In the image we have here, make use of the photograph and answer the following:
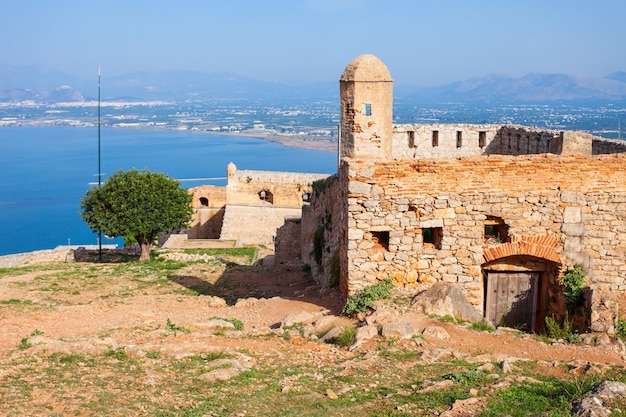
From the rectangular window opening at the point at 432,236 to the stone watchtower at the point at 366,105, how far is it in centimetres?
455

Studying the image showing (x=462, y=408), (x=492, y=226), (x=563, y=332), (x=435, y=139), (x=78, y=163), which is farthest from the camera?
(x=78, y=163)

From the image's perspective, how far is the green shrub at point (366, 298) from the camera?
36.7 ft

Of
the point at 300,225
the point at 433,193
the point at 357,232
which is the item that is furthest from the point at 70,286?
the point at 433,193

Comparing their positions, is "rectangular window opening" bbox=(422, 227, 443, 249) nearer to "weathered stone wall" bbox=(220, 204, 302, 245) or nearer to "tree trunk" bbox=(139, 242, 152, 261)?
"tree trunk" bbox=(139, 242, 152, 261)

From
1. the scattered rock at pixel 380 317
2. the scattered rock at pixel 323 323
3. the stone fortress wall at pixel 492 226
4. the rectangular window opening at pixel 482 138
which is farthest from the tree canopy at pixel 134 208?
the scattered rock at pixel 380 317

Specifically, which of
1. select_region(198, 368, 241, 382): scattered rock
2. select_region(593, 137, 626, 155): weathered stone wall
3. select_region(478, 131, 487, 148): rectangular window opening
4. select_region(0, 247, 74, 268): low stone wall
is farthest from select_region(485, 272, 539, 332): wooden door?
select_region(0, 247, 74, 268): low stone wall

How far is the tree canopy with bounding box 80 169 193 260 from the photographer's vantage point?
981 inches

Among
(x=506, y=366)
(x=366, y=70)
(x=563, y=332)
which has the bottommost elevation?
(x=563, y=332)

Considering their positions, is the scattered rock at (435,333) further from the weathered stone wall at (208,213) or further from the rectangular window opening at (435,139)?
the weathered stone wall at (208,213)

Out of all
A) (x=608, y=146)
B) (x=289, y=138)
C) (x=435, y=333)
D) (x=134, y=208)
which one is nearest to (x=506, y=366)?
(x=435, y=333)

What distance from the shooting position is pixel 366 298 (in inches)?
441

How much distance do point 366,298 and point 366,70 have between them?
21.6 ft

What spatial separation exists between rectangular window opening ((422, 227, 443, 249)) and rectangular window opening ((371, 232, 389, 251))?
0.69 meters

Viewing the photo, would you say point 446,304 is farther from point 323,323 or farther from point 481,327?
point 323,323
